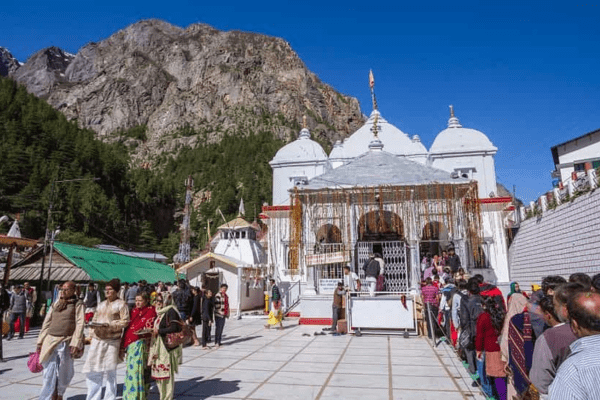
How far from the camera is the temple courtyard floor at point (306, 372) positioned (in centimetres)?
585

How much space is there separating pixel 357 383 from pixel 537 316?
345 centimetres

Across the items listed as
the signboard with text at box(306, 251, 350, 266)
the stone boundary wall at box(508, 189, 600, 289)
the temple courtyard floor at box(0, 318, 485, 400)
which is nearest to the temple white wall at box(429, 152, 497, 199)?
the stone boundary wall at box(508, 189, 600, 289)

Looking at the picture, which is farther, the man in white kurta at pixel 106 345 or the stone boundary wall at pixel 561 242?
the stone boundary wall at pixel 561 242

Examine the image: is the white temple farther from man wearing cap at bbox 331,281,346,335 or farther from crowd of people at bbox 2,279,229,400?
crowd of people at bbox 2,279,229,400

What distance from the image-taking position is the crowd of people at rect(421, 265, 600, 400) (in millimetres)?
1673

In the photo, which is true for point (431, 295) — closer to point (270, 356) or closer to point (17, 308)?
point (270, 356)

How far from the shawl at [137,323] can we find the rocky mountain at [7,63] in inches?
6717

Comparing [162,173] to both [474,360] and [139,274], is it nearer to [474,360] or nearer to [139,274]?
[139,274]

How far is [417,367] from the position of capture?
24.6ft

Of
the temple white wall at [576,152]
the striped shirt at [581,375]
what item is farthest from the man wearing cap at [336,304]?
the temple white wall at [576,152]

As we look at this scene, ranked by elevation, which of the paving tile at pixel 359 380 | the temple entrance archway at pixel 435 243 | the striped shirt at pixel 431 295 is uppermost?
the temple entrance archway at pixel 435 243

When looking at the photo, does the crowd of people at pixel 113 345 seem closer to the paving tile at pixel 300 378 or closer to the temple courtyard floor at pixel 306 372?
the temple courtyard floor at pixel 306 372

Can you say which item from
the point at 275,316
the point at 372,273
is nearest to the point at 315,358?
the point at 372,273

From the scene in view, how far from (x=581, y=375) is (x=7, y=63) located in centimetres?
18218
